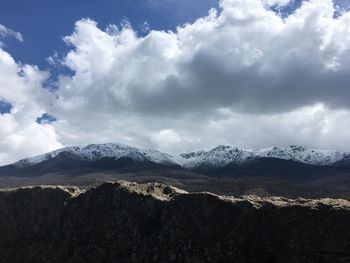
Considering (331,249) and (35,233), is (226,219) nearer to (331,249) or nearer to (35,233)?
(331,249)

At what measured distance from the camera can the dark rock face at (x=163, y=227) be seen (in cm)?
2377

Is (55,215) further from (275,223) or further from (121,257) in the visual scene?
(275,223)

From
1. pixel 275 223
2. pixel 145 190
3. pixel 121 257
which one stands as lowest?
pixel 121 257

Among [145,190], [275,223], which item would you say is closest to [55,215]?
[145,190]

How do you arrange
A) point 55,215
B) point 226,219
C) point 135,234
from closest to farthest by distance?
point 226,219
point 135,234
point 55,215

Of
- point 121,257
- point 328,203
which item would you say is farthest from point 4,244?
point 328,203

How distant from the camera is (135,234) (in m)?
28.2

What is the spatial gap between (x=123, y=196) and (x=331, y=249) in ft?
41.5

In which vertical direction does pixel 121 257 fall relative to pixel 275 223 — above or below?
below

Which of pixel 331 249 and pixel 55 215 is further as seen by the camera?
pixel 55 215

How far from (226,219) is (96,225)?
8.30 m

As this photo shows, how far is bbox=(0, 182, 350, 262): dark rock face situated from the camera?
78.0ft

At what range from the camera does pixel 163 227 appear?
2756 centimetres

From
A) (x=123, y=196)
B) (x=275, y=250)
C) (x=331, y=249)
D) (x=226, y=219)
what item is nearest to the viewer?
(x=331, y=249)
